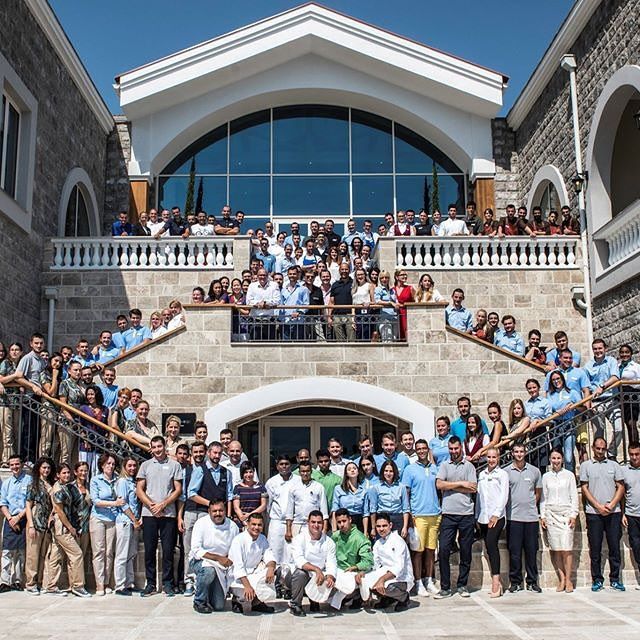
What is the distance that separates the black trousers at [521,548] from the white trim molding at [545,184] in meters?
8.76

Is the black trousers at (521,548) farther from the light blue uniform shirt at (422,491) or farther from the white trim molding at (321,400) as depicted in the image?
the white trim molding at (321,400)

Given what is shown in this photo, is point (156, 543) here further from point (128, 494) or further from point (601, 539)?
point (601, 539)

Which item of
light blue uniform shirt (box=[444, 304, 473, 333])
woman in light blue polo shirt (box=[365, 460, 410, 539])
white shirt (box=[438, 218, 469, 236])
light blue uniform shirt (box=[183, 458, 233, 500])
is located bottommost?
woman in light blue polo shirt (box=[365, 460, 410, 539])

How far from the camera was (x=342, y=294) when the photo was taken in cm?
1262

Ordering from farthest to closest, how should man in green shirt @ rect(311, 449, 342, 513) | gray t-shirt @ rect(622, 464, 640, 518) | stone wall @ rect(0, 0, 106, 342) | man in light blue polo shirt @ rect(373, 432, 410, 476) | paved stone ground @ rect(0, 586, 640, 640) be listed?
stone wall @ rect(0, 0, 106, 342) → man in light blue polo shirt @ rect(373, 432, 410, 476) → man in green shirt @ rect(311, 449, 342, 513) → gray t-shirt @ rect(622, 464, 640, 518) → paved stone ground @ rect(0, 586, 640, 640)

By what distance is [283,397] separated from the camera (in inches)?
469

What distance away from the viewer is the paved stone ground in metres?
6.56

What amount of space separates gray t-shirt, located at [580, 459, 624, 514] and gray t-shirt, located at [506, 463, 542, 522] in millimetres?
545

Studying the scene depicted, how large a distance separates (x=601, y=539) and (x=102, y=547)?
201 inches

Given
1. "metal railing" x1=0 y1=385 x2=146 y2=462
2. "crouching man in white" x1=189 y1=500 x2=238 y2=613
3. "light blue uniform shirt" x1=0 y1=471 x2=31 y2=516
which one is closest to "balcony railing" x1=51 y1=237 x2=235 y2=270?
"metal railing" x1=0 y1=385 x2=146 y2=462

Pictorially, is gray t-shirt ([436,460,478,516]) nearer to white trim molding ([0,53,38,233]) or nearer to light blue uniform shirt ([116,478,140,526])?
light blue uniform shirt ([116,478,140,526])

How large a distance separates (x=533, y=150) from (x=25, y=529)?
13322 millimetres

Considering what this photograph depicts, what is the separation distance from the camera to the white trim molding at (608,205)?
12.9m

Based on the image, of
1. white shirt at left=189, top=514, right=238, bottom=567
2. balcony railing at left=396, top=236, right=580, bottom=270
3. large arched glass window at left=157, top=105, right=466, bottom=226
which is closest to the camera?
white shirt at left=189, top=514, right=238, bottom=567
